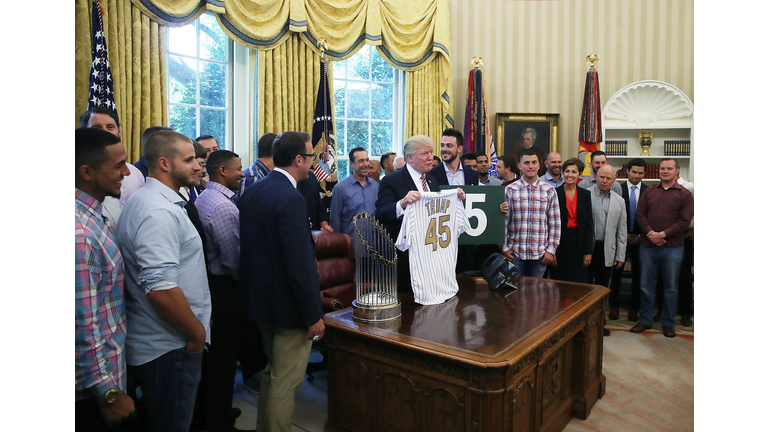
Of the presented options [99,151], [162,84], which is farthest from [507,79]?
[99,151]

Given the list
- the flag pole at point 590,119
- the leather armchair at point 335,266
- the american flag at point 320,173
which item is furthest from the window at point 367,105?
the leather armchair at point 335,266

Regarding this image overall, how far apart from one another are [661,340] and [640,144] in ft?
12.4

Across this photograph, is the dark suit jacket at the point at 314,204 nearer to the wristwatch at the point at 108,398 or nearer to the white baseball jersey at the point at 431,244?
the white baseball jersey at the point at 431,244

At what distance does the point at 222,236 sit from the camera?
2537 mm

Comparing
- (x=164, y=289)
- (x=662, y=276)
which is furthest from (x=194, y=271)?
(x=662, y=276)

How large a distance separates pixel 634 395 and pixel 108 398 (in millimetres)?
3181

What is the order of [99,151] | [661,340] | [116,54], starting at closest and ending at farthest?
[99,151] → [116,54] → [661,340]

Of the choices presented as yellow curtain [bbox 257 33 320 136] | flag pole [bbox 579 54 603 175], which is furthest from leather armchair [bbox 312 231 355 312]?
flag pole [bbox 579 54 603 175]

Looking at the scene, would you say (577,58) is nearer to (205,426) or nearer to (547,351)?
(547,351)

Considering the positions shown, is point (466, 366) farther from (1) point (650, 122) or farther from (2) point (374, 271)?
(1) point (650, 122)

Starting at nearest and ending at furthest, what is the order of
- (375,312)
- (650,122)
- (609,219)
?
(375,312)
(609,219)
(650,122)

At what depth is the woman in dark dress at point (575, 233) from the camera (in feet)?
14.3

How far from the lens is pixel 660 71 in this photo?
761 cm

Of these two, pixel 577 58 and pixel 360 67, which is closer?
pixel 360 67
